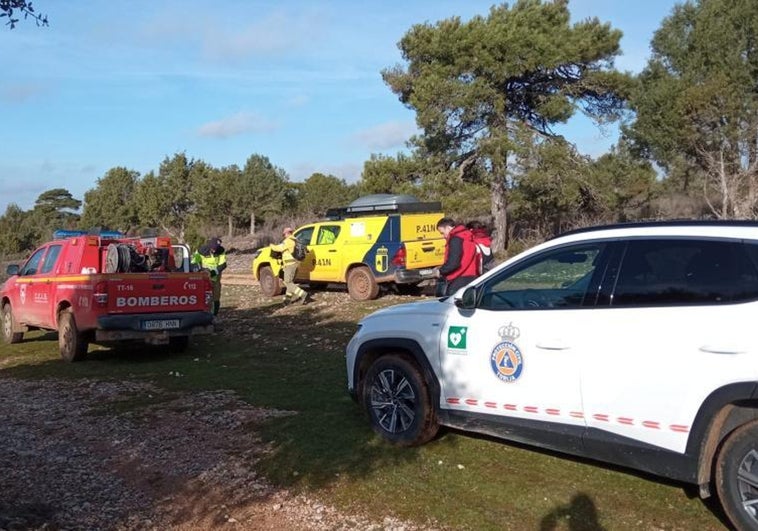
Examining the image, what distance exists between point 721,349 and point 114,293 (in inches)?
332

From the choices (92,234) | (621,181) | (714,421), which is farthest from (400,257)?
(621,181)

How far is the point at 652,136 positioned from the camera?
25.7 m

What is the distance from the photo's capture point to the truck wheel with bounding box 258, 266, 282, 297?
19.3 meters

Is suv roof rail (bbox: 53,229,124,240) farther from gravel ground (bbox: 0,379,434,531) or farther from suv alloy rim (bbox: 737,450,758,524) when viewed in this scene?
suv alloy rim (bbox: 737,450,758,524)

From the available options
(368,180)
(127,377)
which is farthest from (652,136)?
(127,377)

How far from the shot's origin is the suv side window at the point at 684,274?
13.9 ft

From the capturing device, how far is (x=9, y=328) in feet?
45.1

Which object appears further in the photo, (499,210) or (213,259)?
(499,210)

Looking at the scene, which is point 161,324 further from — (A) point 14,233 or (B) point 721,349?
(A) point 14,233

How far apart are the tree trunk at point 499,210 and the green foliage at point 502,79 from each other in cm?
4

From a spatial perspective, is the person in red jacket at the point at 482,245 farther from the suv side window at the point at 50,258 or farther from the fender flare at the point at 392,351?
the suv side window at the point at 50,258

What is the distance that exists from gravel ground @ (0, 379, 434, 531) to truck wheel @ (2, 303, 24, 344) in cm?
583

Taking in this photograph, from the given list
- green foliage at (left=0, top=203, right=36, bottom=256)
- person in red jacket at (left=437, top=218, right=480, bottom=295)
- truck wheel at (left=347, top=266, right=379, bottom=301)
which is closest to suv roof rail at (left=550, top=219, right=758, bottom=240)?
person in red jacket at (left=437, top=218, right=480, bottom=295)

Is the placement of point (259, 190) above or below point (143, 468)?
above
